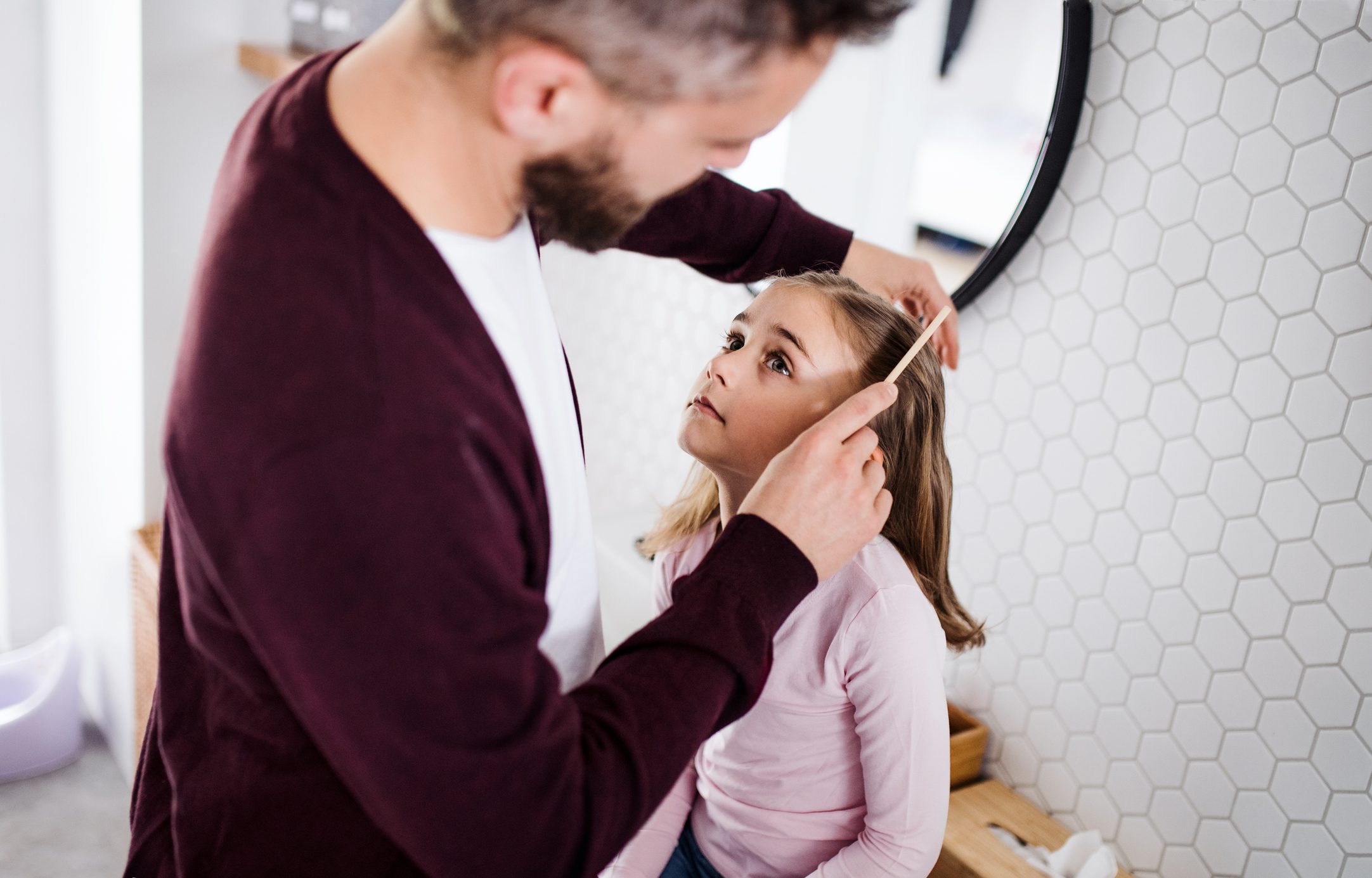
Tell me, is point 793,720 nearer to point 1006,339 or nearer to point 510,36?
point 1006,339

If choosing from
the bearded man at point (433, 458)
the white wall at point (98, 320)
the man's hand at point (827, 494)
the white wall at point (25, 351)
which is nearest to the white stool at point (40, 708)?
the white wall at point (98, 320)

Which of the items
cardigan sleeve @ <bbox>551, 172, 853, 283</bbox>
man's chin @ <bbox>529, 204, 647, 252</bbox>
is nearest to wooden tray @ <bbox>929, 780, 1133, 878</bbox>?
cardigan sleeve @ <bbox>551, 172, 853, 283</bbox>

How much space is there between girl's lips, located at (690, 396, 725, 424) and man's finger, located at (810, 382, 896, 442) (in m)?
0.25

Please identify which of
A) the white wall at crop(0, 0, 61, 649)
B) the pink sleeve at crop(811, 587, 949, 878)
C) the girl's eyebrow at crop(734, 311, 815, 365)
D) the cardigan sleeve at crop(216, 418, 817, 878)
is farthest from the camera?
the white wall at crop(0, 0, 61, 649)

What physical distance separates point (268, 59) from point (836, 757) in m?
1.45

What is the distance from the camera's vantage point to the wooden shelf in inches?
68.4

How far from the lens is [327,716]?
0.59 meters

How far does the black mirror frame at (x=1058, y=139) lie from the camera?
3.98 feet

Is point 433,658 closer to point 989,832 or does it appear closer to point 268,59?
point 989,832

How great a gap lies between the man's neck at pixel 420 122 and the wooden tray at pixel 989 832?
3.00 ft

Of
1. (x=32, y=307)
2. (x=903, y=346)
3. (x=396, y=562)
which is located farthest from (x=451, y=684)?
(x=32, y=307)

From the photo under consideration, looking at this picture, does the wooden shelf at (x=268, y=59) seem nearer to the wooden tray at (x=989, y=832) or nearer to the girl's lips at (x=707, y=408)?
the girl's lips at (x=707, y=408)

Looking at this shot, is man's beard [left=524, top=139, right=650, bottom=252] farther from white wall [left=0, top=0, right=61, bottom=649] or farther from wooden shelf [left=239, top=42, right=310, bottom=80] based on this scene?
white wall [left=0, top=0, right=61, bottom=649]

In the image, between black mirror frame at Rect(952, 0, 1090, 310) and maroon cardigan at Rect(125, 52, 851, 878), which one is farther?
black mirror frame at Rect(952, 0, 1090, 310)
